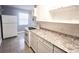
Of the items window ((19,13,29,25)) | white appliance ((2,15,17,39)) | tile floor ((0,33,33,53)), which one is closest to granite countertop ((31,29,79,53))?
tile floor ((0,33,33,53))

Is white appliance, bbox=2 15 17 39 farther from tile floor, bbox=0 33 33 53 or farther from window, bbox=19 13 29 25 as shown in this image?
window, bbox=19 13 29 25

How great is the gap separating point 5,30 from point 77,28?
15.1 feet

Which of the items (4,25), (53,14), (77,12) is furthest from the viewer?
(4,25)

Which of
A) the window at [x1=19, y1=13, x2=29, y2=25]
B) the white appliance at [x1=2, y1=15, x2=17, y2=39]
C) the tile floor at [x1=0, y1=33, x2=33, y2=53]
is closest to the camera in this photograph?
the tile floor at [x1=0, y1=33, x2=33, y2=53]

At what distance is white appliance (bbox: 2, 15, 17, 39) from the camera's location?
524 cm

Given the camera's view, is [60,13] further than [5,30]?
No

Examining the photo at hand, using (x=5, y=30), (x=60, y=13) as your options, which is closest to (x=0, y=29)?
(x=5, y=30)

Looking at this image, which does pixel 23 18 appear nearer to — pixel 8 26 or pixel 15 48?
pixel 8 26

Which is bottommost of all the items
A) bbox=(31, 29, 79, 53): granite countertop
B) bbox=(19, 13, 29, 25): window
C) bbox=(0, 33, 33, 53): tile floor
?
bbox=(0, 33, 33, 53): tile floor

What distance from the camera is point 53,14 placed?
2658 mm

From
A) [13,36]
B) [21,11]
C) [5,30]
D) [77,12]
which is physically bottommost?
[13,36]

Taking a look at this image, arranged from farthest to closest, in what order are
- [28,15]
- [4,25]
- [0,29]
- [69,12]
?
[28,15]
[4,25]
[0,29]
[69,12]
